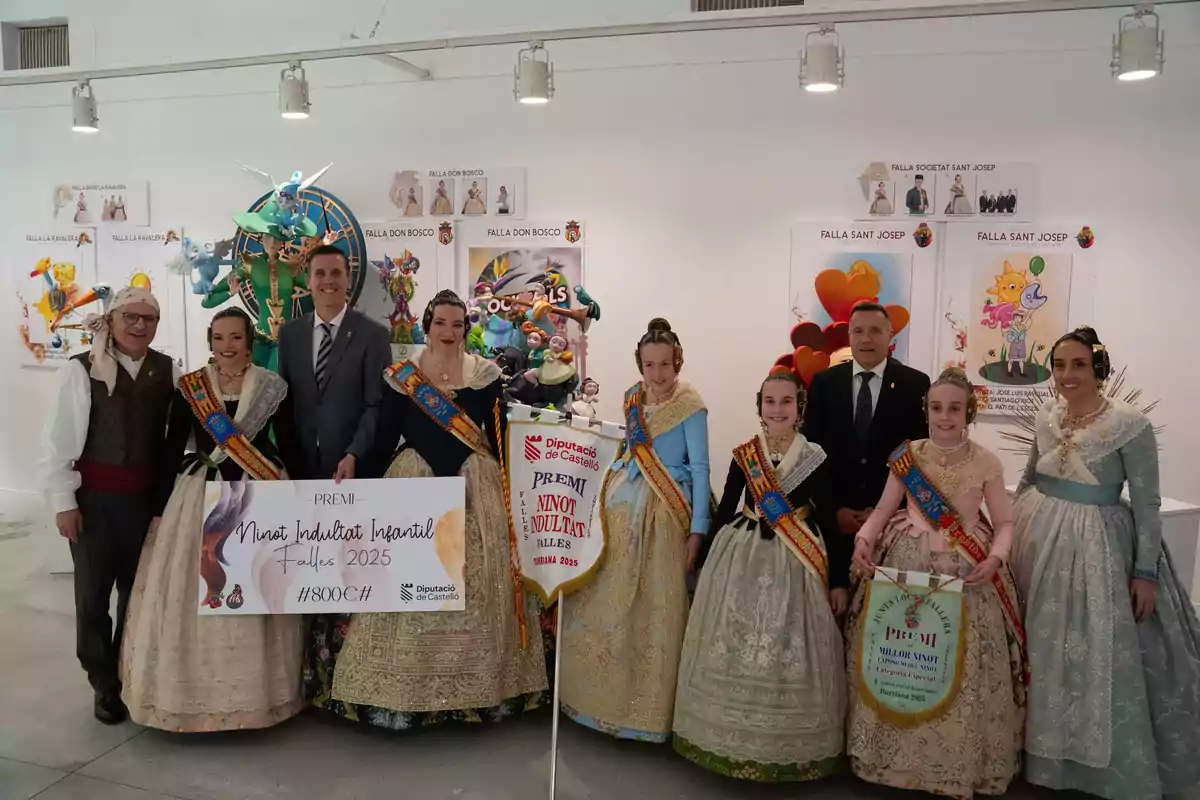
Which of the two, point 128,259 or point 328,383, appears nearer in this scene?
point 328,383

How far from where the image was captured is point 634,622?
2.95 m

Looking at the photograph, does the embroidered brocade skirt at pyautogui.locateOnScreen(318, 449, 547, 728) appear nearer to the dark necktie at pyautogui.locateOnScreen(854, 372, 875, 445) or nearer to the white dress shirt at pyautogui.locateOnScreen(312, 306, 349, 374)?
the white dress shirt at pyautogui.locateOnScreen(312, 306, 349, 374)

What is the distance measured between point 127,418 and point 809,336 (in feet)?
8.98

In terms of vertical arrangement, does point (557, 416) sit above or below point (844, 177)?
below

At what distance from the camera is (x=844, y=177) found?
4559 mm

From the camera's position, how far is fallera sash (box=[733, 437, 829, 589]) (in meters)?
2.76

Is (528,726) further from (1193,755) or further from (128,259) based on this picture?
(128,259)

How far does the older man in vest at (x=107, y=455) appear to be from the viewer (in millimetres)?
3044

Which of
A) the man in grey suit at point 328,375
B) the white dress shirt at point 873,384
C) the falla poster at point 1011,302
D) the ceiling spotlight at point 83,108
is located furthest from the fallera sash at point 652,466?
the ceiling spotlight at point 83,108

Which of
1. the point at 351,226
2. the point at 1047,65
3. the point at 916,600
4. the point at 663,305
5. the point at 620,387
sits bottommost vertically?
the point at 916,600

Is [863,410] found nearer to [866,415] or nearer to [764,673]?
[866,415]

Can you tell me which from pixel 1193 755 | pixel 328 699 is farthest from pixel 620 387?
pixel 1193 755

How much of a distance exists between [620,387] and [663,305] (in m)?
0.51

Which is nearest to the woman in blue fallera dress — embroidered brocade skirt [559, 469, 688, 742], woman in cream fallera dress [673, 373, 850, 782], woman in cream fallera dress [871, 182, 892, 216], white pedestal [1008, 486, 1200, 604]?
embroidered brocade skirt [559, 469, 688, 742]
